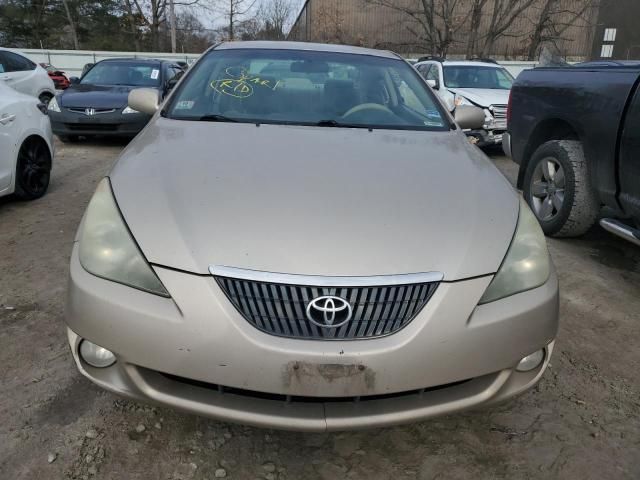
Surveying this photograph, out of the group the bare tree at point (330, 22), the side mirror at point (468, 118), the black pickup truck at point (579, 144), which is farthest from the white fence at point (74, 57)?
the side mirror at point (468, 118)

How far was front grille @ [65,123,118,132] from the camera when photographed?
7684mm

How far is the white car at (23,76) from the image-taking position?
9073 mm

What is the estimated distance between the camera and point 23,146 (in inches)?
185

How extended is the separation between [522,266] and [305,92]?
1.66 metres

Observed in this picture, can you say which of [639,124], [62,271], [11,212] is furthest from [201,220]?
[11,212]

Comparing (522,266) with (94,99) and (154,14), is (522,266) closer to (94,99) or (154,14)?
(94,99)

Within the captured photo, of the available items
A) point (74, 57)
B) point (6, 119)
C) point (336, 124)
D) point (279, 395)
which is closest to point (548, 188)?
point (336, 124)

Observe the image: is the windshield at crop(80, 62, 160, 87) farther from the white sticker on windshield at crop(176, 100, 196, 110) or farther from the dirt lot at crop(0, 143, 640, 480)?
the dirt lot at crop(0, 143, 640, 480)

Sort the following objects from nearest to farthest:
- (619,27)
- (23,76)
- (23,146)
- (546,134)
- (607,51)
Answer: (546,134) → (23,146) → (23,76) → (607,51) → (619,27)

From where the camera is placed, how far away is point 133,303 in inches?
63.6

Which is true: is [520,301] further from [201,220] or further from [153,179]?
[153,179]

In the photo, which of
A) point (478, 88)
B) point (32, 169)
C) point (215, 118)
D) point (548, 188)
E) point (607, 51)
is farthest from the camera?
point (607, 51)

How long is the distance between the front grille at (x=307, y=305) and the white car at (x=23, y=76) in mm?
9110

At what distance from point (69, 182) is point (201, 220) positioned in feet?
15.2
